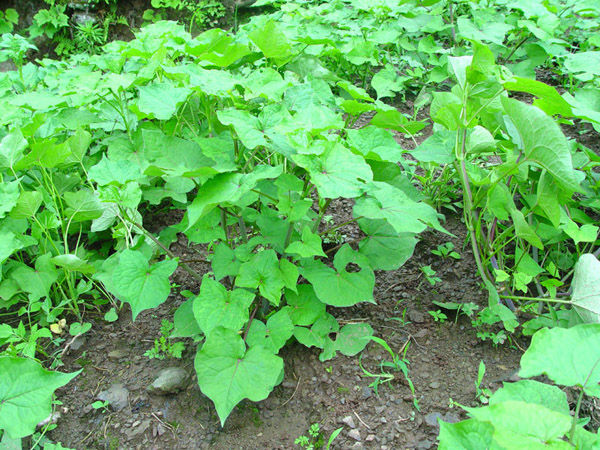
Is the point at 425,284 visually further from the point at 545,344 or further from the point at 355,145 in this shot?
the point at 545,344

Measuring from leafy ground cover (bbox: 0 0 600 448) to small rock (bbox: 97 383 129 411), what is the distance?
4cm

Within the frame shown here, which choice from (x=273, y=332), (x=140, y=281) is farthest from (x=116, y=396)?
(x=273, y=332)

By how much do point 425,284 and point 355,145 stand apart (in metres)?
0.65

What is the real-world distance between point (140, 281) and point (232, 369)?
1.16 feet

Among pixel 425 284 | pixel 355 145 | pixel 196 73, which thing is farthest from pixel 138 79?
pixel 425 284

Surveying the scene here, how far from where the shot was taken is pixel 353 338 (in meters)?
1.46

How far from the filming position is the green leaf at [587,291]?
49.3 inches

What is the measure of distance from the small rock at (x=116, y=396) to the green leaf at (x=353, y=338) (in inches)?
26.8

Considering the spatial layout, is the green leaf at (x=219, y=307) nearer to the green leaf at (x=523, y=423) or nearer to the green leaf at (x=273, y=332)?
the green leaf at (x=273, y=332)

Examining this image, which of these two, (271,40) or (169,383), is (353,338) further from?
(271,40)

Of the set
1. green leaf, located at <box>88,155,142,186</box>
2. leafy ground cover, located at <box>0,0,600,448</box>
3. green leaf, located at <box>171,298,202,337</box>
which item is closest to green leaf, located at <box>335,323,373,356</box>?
leafy ground cover, located at <box>0,0,600,448</box>

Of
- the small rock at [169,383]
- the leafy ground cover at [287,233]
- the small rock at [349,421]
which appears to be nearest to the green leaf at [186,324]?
the leafy ground cover at [287,233]

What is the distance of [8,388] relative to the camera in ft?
3.54

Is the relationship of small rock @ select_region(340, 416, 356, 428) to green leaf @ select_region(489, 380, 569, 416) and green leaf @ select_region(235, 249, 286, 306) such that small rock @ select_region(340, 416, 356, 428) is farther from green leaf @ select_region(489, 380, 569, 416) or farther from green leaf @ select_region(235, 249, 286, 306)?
green leaf @ select_region(489, 380, 569, 416)
